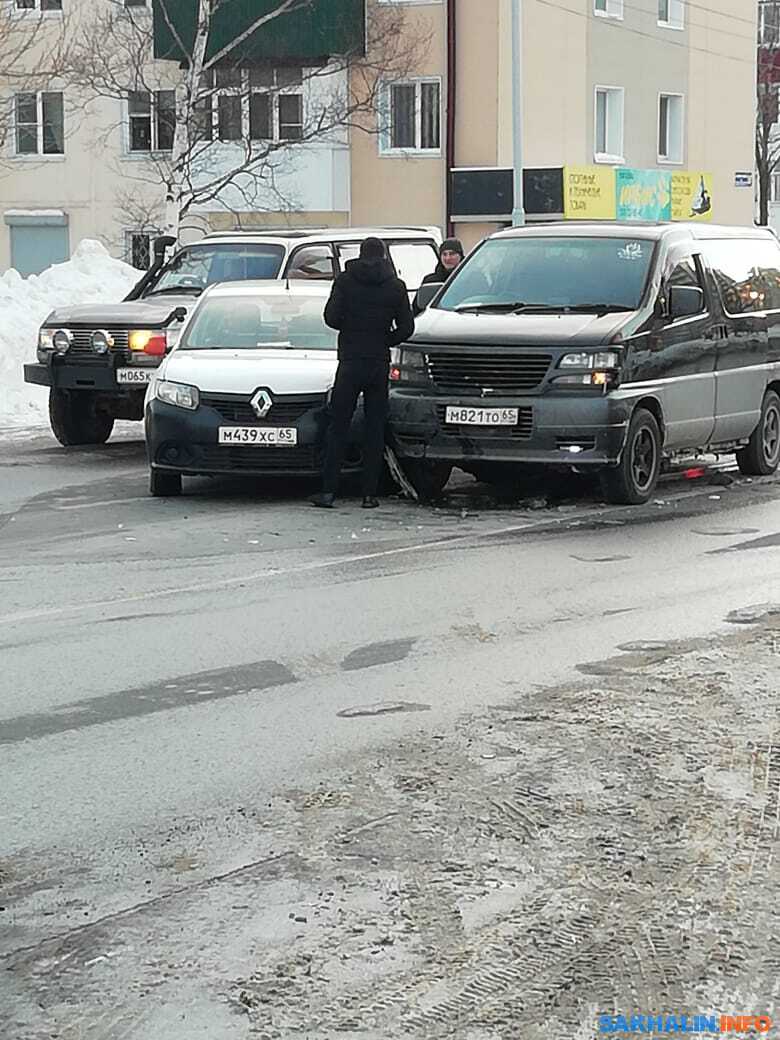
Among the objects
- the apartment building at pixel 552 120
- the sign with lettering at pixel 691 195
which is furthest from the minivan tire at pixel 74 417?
the sign with lettering at pixel 691 195

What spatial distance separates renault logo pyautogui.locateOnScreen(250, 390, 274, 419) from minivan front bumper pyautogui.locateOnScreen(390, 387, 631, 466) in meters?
1.19

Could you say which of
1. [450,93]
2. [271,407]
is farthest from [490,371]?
[450,93]

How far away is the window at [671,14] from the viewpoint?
50875mm

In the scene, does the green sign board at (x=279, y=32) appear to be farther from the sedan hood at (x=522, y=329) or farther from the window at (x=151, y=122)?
the sedan hood at (x=522, y=329)

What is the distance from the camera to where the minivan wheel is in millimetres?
16281

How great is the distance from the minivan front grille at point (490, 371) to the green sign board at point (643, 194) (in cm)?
3464

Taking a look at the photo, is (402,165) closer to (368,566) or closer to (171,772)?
(368,566)

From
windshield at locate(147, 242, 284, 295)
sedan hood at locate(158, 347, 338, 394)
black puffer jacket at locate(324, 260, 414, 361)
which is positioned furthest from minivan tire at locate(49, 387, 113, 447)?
black puffer jacket at locate(324, 260, 414, 361)

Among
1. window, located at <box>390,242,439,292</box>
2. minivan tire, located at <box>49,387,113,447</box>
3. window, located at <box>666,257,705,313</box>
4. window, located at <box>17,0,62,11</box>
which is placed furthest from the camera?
window, located at <box>17,0,62,11</box>

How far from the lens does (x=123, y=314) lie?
1889 centimetres

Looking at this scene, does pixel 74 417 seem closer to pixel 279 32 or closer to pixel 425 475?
pixel 425 475

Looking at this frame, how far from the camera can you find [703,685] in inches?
324

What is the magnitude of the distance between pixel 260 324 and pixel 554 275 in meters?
2.25

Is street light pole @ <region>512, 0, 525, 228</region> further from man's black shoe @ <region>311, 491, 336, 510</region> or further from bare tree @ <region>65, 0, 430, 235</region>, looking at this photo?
man's black shoe @ <region>311, 491, 336, 510</region>
